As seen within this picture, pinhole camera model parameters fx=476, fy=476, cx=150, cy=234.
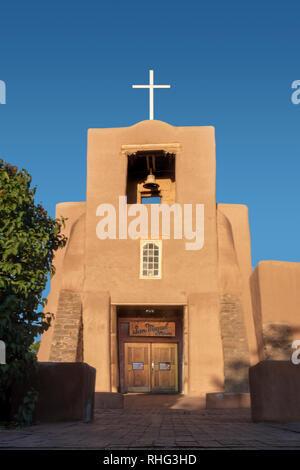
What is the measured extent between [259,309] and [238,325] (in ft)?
3.08

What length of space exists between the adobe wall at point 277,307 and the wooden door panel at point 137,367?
19.0 feet

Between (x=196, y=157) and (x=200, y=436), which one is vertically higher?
(x=196, y=157)

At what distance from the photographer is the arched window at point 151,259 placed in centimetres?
Result: 1778

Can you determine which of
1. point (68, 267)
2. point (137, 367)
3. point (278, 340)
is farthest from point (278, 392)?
point (137, 367)

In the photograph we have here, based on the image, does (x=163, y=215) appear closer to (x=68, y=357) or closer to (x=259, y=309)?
(x=259, y=309)

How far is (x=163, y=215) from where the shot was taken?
715 inches

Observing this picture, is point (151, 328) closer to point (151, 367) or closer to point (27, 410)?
point (151, 367)

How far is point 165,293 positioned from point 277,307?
13.1 ft

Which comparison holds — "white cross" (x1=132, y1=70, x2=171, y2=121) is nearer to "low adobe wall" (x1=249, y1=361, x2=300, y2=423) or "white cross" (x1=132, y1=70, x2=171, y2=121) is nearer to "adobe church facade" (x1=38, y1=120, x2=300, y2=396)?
"adobe church facade" (x1=38, y1=120, x2=300, y2=396)

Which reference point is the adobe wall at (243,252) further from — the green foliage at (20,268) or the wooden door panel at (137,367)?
the green foliage at (20,268)

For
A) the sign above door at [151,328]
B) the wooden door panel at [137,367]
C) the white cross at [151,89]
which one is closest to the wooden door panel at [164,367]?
the wooden door panel at [137,367]

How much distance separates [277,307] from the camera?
651 inches

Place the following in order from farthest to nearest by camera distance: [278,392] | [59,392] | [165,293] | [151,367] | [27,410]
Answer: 1. [151,367]
2. [165,293]
3. [59,392]
4. [278,392]
5. [27,410]
